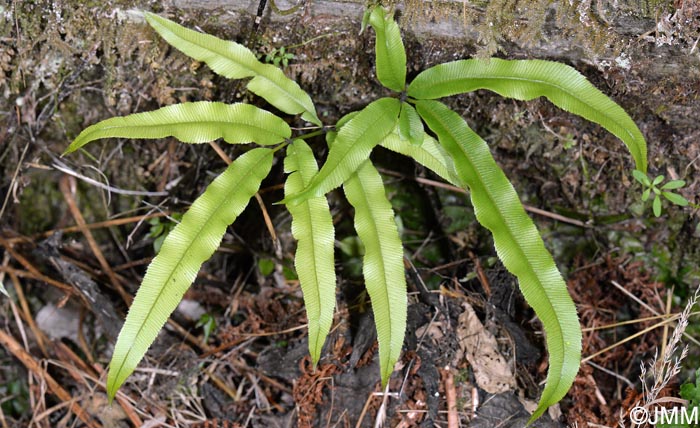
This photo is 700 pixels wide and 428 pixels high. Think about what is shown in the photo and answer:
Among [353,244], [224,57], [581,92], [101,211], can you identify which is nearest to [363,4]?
[224,57]

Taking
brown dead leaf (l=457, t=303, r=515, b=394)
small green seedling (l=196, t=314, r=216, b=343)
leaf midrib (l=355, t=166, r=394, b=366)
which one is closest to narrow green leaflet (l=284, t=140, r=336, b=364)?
leaf midrib (l=355, t=166, r=394, b=366)

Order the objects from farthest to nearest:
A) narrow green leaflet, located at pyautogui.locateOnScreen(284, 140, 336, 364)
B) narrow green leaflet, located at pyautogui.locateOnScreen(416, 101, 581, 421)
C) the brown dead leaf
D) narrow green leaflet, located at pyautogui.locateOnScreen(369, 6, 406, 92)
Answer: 1. the brown dead leaf
2. narrow green leaflet, located at pyautogui.locateOnScreen(369, 6, 406, 92)
3. narrow green leaflet, located at pyautogui.locateOnScreen(284, 140, 336, 364)
4. narrow green leaflet, located at pyautogui.locateOnScreen(416, 101, 581, 421)

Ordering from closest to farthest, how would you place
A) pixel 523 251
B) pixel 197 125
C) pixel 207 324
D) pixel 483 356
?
1. pixel 523 251
2. pixel 197 125
3. pixel 483 356
4. pixel 207 324

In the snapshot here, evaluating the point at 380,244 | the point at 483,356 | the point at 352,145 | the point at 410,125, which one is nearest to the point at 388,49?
the point at 410,125

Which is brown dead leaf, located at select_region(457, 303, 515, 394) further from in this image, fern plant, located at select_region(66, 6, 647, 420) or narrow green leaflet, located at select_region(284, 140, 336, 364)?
narrow green leaflet, located at select_region(284, 140, 336, 364)

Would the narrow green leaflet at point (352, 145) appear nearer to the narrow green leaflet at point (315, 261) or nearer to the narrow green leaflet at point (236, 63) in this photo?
the narrow green leaflet at point (315, 261)

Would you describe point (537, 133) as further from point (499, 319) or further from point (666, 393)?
point (666, 393)

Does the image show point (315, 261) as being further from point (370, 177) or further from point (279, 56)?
point (279, 56)

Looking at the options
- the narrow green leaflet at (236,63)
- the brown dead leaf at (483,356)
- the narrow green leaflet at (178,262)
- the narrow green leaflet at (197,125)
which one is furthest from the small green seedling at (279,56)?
the brown dead leaf at (483,356)
